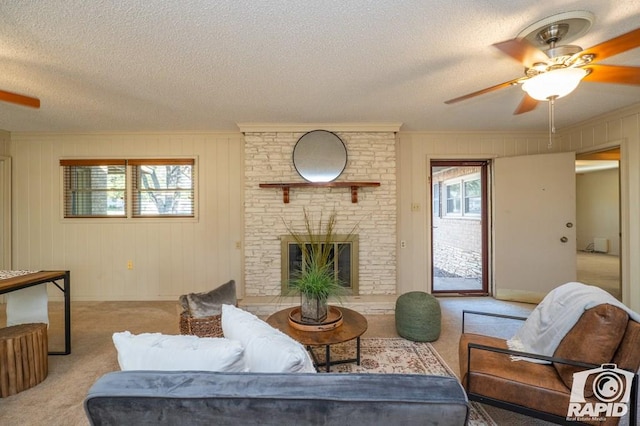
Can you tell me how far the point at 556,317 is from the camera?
1713 millimetres

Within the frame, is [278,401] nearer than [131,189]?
Yes

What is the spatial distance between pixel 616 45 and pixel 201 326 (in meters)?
3.07

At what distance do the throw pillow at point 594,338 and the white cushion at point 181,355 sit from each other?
5.63ft

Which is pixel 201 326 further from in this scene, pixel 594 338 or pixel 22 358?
pixel 594 338

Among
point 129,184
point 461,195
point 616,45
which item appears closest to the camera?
point 616,45

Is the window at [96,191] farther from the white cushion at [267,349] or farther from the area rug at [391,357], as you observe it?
the white cushion at [267,349]

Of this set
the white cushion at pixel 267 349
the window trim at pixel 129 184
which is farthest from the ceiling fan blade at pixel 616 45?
the window trim at pixel 129 184

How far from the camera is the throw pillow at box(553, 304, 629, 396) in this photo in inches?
55.5

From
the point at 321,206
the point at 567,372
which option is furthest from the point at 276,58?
the point at 567,372

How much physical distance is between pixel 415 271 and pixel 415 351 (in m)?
1.61

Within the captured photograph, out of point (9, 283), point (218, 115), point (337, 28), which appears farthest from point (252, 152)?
point (9, 283)

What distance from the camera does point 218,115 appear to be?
3.27 m

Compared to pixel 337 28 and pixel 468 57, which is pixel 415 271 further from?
pixel 337 28

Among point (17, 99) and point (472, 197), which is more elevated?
point (17, 99)
